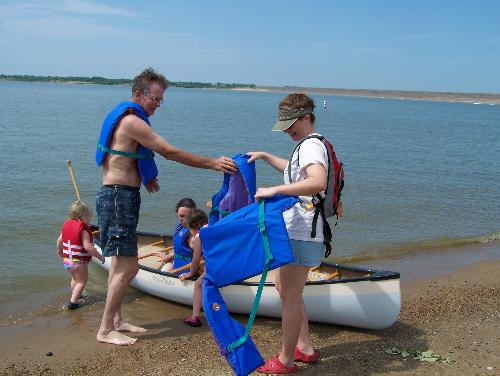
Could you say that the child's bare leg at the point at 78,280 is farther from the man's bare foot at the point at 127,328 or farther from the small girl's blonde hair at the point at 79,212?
the man's bare foot at the point at 127,328

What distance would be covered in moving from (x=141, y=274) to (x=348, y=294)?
273 centimetres

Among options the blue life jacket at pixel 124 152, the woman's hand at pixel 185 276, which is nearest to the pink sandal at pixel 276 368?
the blue life jacket at pixel 124 152

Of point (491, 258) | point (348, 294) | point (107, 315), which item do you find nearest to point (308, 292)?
point (348, 294)

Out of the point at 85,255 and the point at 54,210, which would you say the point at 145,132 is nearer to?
the point at 85,255

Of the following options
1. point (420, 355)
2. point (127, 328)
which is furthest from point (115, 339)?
point (420, 355)

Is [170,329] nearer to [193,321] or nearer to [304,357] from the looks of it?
[193,321]

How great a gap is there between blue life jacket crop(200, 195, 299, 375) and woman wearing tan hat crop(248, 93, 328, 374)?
6.1 inches

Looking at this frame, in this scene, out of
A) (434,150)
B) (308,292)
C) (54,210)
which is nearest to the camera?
(308,292)

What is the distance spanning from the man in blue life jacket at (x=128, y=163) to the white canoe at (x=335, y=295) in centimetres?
148

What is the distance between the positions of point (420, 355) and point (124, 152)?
3162 mm

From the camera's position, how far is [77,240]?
22.1 feet

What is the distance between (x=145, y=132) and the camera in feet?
16.6

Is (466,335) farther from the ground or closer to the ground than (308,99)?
closer to the ground

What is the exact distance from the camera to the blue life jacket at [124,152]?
203 inches
